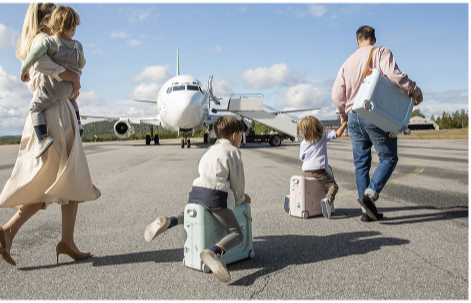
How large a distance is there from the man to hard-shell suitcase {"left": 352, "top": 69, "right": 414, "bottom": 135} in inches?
4.4

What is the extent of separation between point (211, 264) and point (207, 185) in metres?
0.58

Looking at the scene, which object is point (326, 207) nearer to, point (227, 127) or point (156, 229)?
point (227, 127)

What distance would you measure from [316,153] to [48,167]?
9.42 feet

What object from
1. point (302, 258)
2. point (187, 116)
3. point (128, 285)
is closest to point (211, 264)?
point (128, 285)

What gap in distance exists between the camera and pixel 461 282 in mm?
2270

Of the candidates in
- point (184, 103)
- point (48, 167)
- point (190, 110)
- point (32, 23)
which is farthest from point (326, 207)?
point (184, 103)

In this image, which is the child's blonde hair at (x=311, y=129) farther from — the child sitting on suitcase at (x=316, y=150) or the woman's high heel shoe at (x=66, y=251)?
the woman's high heel shoe at (x=66, y=251)

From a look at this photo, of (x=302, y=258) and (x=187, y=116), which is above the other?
(x=187, y=116)

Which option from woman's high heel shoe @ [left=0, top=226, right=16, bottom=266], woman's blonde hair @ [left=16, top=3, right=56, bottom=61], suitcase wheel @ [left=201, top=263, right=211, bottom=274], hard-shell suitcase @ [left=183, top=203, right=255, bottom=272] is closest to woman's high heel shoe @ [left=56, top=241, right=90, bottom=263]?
woman's high heel shoe @ [left=0, top=226, right=16, bottom=266]

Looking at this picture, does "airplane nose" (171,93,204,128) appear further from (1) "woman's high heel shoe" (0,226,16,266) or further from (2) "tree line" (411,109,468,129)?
(2) "tree line" (411,109,468,129)

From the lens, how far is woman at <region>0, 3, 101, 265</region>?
271 cm

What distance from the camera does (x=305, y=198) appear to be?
4039 millimetres

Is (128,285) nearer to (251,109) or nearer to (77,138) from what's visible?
(77,138)

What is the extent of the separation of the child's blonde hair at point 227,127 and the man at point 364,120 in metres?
1.83
